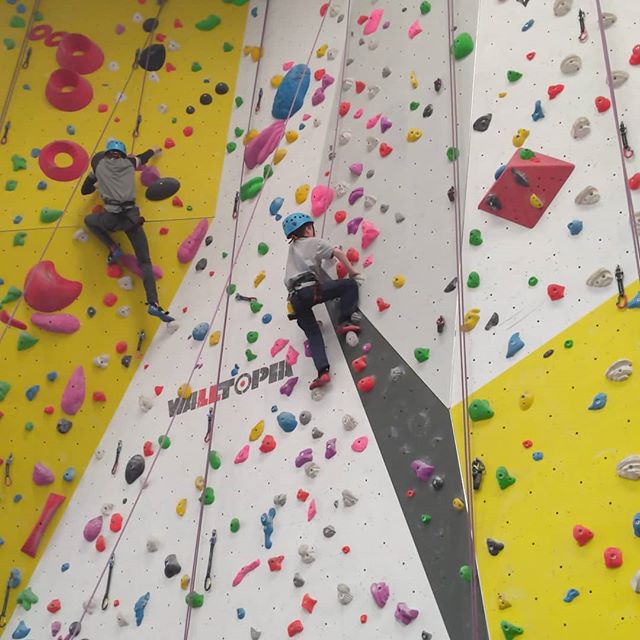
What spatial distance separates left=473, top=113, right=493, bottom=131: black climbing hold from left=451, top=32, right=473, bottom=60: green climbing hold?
0.41m

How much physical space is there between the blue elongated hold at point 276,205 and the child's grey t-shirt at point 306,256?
2.33 ft

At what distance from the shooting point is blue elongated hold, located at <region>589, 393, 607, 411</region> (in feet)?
9.27

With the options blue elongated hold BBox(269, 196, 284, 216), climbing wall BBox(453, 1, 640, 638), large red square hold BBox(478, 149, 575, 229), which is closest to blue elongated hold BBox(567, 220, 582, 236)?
climbing wall BBox(453, 1, 640, 638)

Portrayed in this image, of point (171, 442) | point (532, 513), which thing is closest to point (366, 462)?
point (532, 513)

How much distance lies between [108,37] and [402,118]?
2.16m

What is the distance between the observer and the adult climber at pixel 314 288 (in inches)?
144

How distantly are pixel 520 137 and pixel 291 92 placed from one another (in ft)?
5.34

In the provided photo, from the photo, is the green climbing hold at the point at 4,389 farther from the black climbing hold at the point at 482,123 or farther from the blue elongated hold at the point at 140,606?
the black climbing hold at the point at 482,123

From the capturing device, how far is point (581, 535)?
265cm

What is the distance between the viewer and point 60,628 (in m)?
3.92

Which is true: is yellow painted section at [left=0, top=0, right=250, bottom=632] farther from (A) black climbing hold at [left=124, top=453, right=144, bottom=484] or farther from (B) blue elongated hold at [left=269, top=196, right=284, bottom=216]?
(B) blue elongated hold at [left=269, top=196, right=284, bottom=216]

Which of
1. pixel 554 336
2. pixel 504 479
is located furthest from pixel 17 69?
pixel 504 479

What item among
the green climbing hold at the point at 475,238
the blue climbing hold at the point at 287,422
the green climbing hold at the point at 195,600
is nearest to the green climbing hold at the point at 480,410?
the green climbing hold at the point at 475,238

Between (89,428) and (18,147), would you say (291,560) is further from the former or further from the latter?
(18,147)
